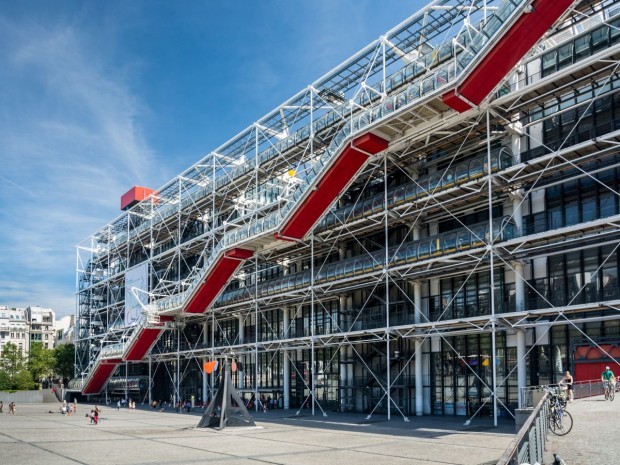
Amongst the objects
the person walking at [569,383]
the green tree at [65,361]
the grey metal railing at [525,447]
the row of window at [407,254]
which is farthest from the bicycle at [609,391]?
the green tree at [65,361]

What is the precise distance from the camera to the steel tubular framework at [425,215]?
68.6 ft

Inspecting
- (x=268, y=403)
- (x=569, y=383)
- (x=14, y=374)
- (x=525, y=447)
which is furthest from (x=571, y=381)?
(x=14, y=374)

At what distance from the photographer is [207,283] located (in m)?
34.9

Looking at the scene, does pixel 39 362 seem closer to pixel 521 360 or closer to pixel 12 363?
→ pixel 12 363

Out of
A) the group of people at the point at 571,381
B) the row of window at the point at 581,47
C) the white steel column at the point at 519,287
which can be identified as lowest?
the group of people at the point at 571,381

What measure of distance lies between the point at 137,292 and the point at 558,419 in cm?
3883

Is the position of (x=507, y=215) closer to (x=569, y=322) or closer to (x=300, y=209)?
(x=569, y=322)

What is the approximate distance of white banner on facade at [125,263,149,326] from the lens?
152 ft

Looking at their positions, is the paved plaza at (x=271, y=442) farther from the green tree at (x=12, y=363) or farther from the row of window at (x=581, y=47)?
the green tree at (x=12, y=363)

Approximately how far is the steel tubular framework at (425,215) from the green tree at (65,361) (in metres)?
27.9

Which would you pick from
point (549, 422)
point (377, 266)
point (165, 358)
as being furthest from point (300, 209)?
point (165, 358)

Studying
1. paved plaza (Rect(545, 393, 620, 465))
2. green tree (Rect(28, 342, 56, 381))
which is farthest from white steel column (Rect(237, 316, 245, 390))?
green tree (Rect(28, 342, 56, 381))

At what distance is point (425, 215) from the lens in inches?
1055

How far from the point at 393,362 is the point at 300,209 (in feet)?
25.1
